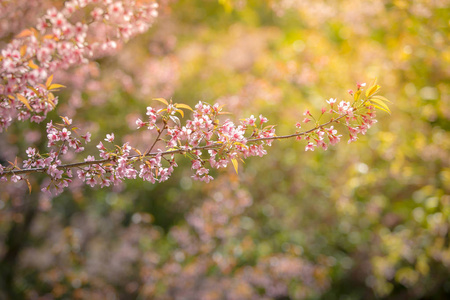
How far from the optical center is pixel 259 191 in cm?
600

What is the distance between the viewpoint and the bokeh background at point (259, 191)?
4.82m

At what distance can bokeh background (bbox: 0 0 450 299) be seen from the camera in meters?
4.82

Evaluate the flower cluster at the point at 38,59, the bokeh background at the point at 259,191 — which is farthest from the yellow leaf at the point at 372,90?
the bokeh background at the point at 259,191

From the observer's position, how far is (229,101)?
17.2ft

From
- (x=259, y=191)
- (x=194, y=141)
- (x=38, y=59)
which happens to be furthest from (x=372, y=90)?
(x=259, y=191)

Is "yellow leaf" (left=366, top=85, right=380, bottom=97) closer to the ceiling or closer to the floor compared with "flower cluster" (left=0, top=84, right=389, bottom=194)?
closer to the ceiling

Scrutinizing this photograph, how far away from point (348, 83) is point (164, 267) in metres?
4.03

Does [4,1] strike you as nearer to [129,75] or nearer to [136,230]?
[129,75]

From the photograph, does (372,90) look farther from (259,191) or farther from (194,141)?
(259,191)

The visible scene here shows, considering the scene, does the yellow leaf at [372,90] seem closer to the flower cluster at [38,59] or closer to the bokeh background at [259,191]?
the flower cluster at [38,59]

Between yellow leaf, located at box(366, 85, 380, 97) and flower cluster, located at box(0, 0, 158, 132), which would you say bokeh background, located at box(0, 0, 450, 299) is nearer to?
flower cluster, located at box(0, 0, 158, 132)

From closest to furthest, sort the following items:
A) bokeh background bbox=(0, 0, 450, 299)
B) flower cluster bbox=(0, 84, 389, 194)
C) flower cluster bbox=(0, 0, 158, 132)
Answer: flower cluster bbox=(0, 0, 158, 132), flower cluster bbox=(0, 84, 389, 194), bokeh background bbox=(0, 0, 450, 299)

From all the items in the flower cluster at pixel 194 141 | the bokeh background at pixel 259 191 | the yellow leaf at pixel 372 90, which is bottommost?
the flower cluster at pixel 194 141

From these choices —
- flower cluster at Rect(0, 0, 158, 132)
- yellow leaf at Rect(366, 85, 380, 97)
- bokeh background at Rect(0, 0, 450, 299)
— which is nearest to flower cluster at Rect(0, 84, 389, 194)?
yellow leaf at Rect(366, 85, 380, 97)
